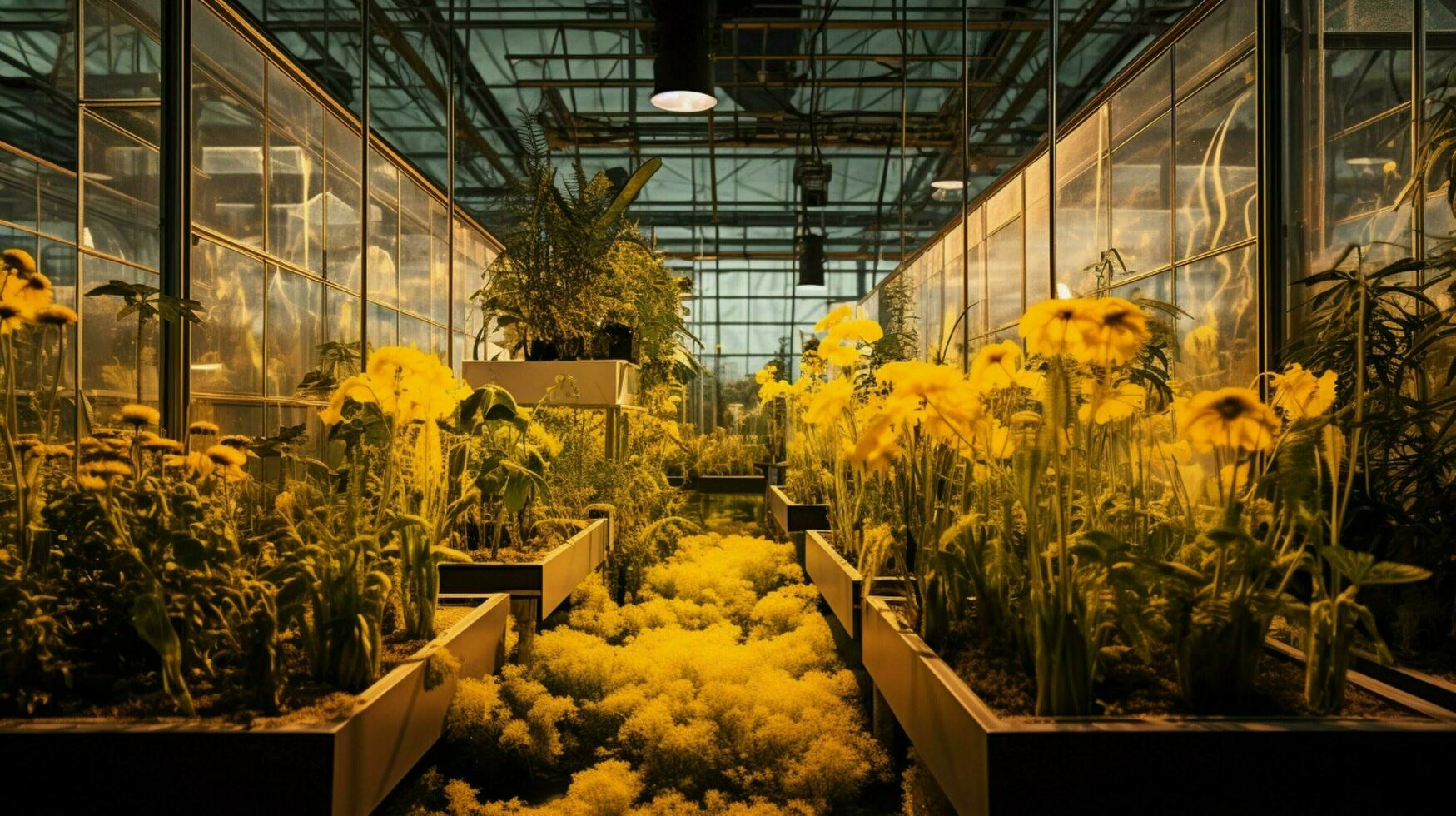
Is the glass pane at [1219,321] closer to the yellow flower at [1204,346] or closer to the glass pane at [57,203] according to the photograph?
the yellow flower at [1204,346]

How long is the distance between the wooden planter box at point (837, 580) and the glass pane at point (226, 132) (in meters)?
3.63

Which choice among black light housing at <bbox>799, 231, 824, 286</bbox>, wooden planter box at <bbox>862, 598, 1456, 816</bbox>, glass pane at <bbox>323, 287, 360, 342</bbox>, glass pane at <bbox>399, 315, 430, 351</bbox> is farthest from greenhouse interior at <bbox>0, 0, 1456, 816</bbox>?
black light housing at <bbox>799, 231, 824, 286</bbox>

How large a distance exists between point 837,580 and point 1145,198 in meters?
3.75

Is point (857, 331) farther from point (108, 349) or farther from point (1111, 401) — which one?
point (108, 349)

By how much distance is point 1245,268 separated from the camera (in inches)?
163

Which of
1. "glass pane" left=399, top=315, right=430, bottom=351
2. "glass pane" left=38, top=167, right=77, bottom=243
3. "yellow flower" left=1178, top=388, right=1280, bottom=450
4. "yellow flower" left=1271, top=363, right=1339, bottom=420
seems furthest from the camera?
"glass pane" left=399, top=315, right=430, bottom=351

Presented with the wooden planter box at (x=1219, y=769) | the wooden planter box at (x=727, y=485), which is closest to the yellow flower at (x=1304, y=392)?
the wooden planter box at (x=1219, y=769)

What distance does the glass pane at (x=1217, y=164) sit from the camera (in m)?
4.20

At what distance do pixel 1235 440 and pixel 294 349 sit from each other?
19.2ft

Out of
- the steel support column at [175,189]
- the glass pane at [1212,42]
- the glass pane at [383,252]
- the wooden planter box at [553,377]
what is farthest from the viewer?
the glass pane at [383,252]

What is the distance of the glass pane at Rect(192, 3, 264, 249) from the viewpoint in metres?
4.92

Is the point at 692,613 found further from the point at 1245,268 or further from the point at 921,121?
the point at 921,121

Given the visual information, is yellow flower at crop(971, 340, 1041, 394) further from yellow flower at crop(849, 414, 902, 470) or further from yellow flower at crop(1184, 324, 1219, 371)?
yellow flower at crop(1184, 324, 1219, 371)

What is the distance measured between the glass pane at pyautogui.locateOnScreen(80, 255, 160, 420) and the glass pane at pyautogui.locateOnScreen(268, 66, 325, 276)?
3.46ft
